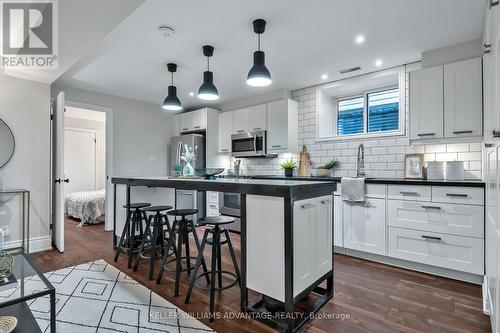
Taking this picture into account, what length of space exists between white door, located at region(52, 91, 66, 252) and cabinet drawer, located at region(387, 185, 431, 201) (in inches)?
154

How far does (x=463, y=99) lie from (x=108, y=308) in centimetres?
374

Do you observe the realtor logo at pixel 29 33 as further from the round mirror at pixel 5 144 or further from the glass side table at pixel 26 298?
the glass side table at pixel 26 298

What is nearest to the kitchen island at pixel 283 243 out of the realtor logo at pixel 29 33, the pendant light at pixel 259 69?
the pendant light at pixel 259 69

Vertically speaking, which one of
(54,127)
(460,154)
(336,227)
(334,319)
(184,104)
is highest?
(184,104)

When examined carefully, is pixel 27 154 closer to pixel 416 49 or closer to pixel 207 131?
pixel 207 131

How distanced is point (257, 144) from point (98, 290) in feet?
9.73

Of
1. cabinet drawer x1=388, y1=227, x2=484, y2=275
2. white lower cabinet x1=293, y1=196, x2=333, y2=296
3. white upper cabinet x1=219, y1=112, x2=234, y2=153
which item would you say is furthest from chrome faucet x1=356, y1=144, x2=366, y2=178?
white upper cabinet x1=219, y1=112, x2=234, y2=153

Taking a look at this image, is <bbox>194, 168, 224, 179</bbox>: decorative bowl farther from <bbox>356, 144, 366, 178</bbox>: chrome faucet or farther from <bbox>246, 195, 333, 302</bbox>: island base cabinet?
<bbox>356, 144, 366, 178</bbox>: chrome faucet

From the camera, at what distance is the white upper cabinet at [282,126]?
160 inches

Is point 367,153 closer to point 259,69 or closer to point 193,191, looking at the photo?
point 259,69

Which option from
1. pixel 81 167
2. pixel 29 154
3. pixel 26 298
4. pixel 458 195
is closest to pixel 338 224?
pixel 458 195

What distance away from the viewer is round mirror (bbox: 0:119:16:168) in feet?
10.2

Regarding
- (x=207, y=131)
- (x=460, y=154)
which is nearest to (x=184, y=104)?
(x=207, y=131)

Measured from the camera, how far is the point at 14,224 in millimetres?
3191
